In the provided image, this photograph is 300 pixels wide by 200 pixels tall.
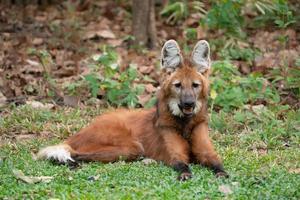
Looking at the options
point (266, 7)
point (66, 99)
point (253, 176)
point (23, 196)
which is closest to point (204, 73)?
point (253, 176)

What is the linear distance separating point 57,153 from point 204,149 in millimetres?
1201

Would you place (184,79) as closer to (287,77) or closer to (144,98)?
(144,98)

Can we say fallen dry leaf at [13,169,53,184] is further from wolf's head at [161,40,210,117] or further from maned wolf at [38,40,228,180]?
wolf's head at [161,40,210,117]

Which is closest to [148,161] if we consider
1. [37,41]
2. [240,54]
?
[240,54]

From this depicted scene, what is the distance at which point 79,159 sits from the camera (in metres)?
5.95

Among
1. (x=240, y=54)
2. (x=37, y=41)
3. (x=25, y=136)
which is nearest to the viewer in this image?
(x=25, y=136)

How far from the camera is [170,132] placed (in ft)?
19.6

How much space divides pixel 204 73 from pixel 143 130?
73 centimetres

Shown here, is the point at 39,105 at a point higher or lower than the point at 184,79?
lower

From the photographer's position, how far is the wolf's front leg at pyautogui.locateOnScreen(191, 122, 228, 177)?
5645 mm

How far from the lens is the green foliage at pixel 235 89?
7.71 m

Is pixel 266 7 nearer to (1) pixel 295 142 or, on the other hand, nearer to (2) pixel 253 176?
(1) pixel 295 142

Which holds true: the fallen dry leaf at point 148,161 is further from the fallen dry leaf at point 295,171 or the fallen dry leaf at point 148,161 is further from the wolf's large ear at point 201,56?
the fallen dry leaf at point 295,171

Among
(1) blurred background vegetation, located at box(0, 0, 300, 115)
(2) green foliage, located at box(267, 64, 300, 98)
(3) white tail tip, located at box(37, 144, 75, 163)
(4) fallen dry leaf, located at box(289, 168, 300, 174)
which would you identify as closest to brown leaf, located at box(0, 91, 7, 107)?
(1) blurred background vegetation, located at box(0, 0, 300, 115)
